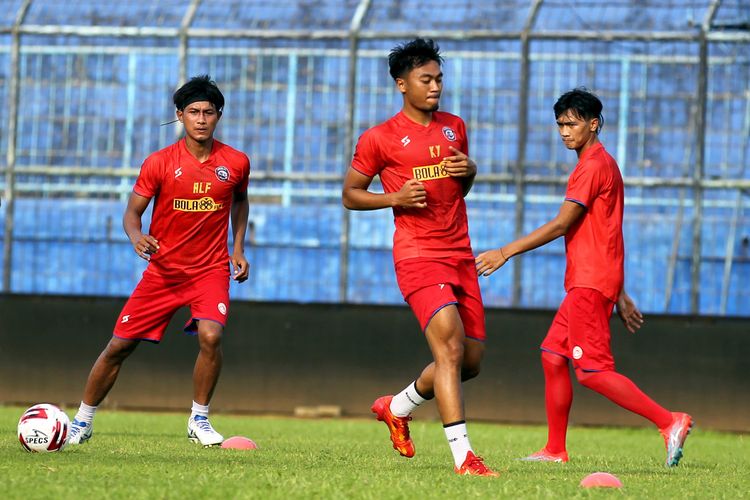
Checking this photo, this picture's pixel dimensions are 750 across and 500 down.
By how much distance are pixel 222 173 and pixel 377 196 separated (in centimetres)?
222

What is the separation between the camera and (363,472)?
7969 mm

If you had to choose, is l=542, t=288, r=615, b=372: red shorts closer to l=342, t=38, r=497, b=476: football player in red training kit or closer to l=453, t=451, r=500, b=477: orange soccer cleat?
l=342, t=38, r=497, b=476: football player in red training kit

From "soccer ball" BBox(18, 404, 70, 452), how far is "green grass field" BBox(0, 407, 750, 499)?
11cm

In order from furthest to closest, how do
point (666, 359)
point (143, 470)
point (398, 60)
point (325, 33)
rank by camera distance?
point (325, 33)
point (666, 359)
point (398, 60)
point (143, 470)

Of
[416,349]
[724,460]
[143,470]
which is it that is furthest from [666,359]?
[143,470]

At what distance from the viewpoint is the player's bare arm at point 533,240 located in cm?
832

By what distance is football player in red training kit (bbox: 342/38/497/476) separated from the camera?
844 cm

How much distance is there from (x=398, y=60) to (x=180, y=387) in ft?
25.5

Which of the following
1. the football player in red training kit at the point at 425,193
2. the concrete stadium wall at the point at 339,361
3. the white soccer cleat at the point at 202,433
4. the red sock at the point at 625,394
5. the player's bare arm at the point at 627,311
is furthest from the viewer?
the concrete stadium wall at the point at 339,361

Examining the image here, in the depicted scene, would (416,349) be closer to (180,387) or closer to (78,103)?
(180,387)

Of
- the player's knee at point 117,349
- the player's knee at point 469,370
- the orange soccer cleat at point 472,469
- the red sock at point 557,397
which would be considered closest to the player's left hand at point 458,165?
the player's knee at point 469,370

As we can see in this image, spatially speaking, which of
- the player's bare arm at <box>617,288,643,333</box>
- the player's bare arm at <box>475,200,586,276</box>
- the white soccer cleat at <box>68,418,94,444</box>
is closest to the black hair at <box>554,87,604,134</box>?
the player's bare arm at <box>475,200,586,276</box>

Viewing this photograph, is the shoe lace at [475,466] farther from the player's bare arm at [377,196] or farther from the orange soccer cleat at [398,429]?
the player's bare arm at [377,196]

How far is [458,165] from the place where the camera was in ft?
28.1
